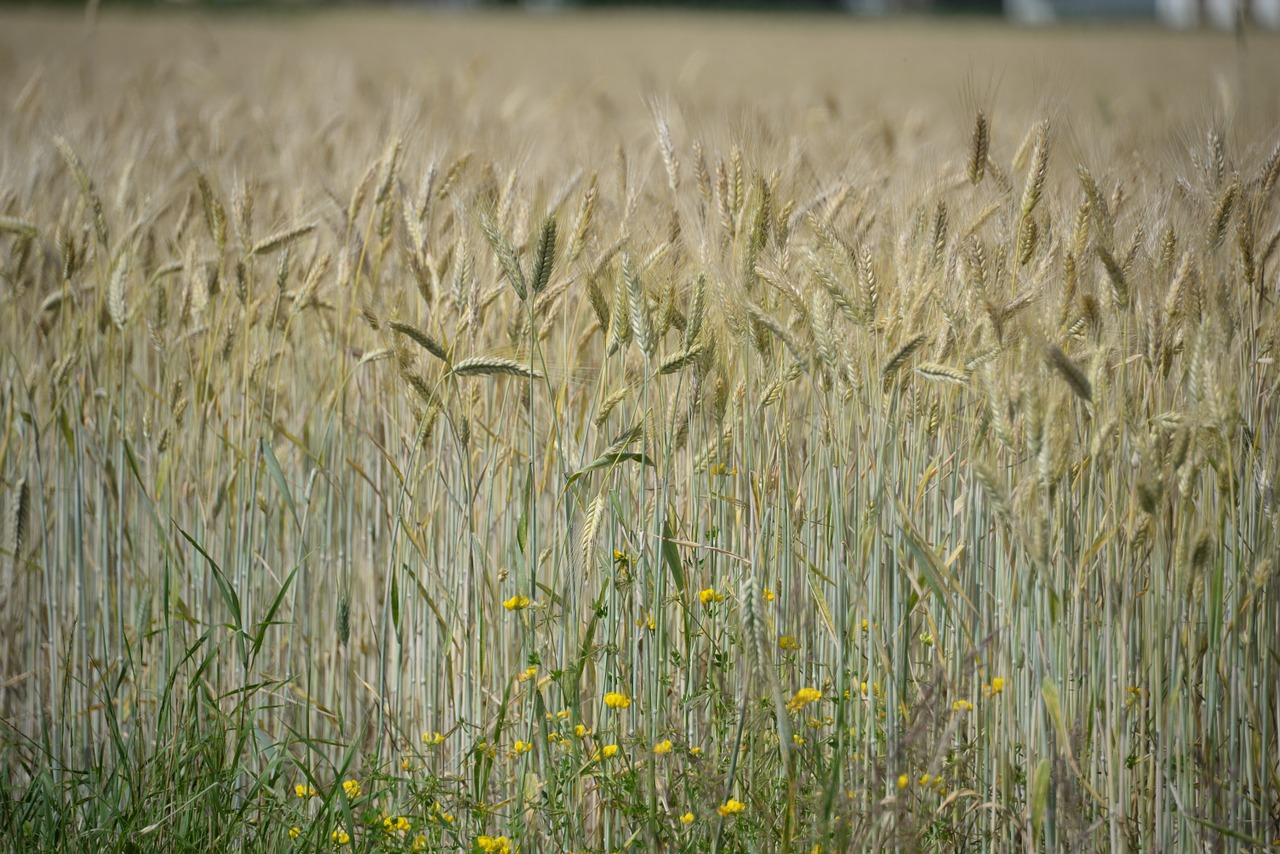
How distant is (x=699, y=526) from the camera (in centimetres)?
166

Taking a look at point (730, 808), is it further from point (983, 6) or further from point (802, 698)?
point (983, 6)

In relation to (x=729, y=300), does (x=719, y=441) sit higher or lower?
lower

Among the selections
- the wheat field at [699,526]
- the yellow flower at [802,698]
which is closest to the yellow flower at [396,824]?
the wheat field at [699,526]

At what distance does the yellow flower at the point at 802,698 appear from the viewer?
1.43m

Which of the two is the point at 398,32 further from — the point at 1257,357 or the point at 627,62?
the point at 1257,357

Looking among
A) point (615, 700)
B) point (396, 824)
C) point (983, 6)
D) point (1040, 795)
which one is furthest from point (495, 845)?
point (983, 6)

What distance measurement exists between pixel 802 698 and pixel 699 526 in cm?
34

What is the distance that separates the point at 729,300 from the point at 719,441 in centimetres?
22

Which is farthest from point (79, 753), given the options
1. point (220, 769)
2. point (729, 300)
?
point (729, 300)

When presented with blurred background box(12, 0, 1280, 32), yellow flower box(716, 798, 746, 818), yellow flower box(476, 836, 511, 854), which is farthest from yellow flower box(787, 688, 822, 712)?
blurred background box(12, 0, 1280, 32)

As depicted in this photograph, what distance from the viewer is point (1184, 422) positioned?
4.36ft

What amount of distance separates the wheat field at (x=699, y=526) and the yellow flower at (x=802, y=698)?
0.03ft

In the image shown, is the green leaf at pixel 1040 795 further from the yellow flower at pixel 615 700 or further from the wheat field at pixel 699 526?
the yellow flower at pixel 615 700

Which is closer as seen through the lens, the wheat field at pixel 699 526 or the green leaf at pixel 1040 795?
the green leaf at pixel 1040 795
